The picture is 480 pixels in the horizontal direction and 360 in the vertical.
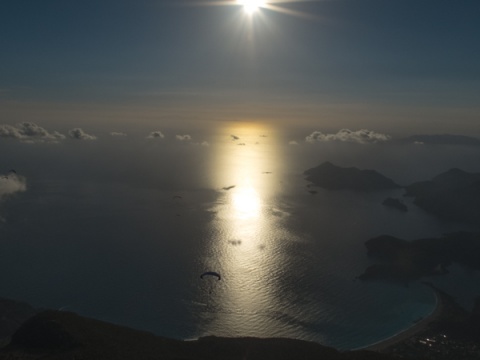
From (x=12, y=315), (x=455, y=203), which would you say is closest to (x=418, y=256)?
(x=455, y=203)

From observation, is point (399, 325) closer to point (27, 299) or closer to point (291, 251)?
point (291, 251)

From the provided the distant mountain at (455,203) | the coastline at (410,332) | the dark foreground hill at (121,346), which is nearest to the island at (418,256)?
the coastline at (410,332)

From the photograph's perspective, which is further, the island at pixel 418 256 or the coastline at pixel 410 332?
the island at pixel 418 256

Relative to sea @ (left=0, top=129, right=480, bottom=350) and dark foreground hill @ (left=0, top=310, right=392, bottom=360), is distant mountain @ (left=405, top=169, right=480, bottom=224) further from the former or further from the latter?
dark foreground hill @ (left=0, top=310, right=392, bottom=360)

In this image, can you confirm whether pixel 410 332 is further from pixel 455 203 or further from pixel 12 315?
pixel 455 203

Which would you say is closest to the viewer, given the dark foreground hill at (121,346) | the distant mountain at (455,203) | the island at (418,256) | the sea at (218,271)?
the dark foreground hill at (121,346)

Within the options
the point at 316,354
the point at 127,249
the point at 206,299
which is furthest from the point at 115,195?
the point at 316,354

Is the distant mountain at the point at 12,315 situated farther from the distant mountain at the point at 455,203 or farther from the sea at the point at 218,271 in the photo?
the distant mountain at the point at 455,203

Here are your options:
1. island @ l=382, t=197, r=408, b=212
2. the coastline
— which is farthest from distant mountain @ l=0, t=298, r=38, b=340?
island @ l=382, t=197, r=408, b=212
